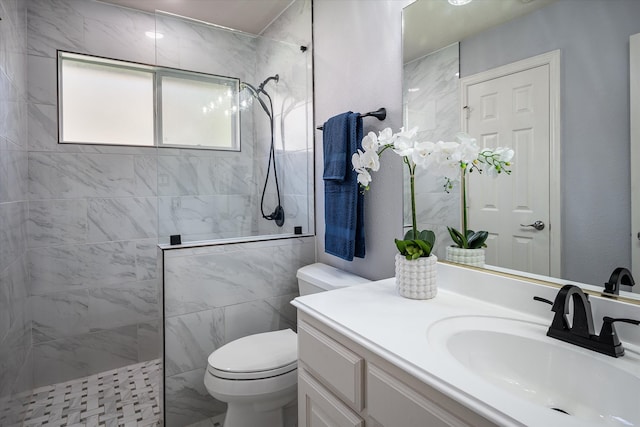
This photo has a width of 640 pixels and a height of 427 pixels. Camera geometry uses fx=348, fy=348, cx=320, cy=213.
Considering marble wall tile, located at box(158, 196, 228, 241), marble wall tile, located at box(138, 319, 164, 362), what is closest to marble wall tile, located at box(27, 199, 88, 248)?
marble wall tile, located at box(138, 319, 164, 362)

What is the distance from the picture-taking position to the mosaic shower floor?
189cm

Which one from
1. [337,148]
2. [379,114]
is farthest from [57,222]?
[379,114]

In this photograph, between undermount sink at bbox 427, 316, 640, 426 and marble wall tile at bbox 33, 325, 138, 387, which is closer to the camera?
undermount sink at bbox 427, 316, 640, 426

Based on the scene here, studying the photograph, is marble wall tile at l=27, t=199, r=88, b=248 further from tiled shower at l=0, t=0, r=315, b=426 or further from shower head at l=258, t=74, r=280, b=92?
shower head at l=258, t=74, r=280, b=92

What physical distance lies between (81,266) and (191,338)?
3.60 feet

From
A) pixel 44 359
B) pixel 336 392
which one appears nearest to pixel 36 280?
pixel 44 359

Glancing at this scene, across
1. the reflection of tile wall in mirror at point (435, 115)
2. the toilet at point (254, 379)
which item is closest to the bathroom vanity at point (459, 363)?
the reflection of tile wall in mirror at point (435, 115)

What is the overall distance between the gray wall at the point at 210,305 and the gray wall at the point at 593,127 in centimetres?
146

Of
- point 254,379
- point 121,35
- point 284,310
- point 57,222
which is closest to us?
point 254,379

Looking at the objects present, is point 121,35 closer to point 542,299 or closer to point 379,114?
point 379,114

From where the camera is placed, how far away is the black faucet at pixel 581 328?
A: 0.81 m

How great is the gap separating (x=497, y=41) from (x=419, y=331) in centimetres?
100

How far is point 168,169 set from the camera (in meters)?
1.84

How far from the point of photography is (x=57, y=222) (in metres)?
2.23
